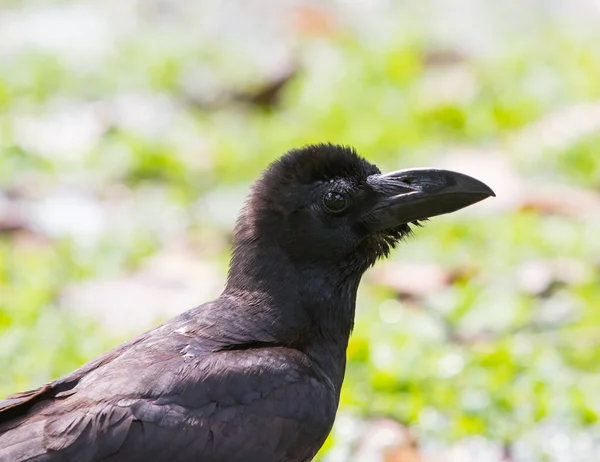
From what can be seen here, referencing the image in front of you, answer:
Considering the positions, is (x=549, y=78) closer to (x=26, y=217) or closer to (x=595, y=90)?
(x=595, y=90)

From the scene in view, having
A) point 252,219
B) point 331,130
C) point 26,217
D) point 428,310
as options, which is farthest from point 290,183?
point 331,130

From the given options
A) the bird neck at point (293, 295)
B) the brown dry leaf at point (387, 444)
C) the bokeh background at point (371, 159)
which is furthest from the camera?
the bokeh background at point (371, 159)

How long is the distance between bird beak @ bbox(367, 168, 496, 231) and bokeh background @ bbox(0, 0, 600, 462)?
1229 millimetres

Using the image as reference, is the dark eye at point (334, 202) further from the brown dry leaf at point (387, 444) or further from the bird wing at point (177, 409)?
the brown dry leaf at point (387, 444)

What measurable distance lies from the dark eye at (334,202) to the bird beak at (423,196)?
0.12 meters

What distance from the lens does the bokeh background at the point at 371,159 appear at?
6.04 m

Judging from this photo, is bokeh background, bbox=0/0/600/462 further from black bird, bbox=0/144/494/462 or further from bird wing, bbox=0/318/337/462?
bird wing, bbox=0/318/337/462

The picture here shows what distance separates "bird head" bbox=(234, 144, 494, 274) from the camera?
15.7 ft

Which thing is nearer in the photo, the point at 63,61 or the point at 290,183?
the point at 290,183

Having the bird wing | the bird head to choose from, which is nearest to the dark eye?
the bird head

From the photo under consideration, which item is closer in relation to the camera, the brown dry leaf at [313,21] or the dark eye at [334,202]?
the dark eye at [334,202]

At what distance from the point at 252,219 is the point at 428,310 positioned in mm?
2374

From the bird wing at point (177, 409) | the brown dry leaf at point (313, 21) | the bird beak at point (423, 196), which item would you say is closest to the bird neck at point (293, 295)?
the bird wing at point (177, 409)

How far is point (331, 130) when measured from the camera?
32.1 ft
